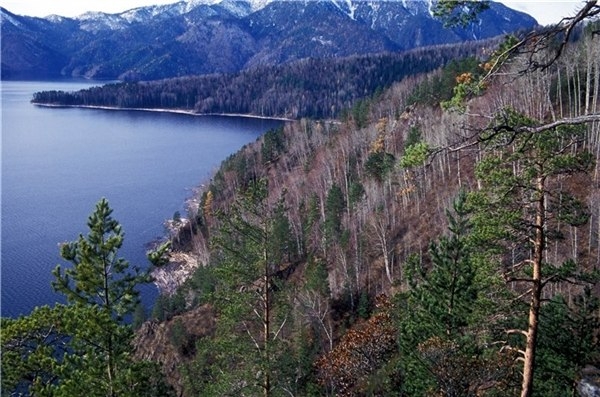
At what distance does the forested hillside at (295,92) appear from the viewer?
17225 centimetres

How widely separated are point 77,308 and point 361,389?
15974mm

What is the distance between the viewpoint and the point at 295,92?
18238 centimetres

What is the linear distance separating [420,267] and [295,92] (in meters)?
167

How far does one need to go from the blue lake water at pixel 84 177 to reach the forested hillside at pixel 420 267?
8.70 meters

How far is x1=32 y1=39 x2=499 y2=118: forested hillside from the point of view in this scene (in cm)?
17225

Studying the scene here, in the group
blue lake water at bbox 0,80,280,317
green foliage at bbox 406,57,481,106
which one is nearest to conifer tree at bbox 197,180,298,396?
blue lake water at bbox 0,80,280,317

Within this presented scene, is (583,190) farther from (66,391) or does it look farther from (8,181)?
(8,181)

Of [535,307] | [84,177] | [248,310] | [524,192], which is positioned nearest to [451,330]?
[248,310]

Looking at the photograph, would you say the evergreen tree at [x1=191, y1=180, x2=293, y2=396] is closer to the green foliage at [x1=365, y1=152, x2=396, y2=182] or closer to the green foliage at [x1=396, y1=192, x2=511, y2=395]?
the green foliage at [x1=396, y1=192, x2=511, y2=395]

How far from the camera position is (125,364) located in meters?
10.2

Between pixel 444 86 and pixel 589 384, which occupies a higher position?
pixel 444 86

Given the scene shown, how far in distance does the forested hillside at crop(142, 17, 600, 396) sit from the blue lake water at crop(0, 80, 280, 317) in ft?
28.5

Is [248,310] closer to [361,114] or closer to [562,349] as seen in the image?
[562,349]

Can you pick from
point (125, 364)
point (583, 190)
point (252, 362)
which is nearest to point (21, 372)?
point (125, 364)
